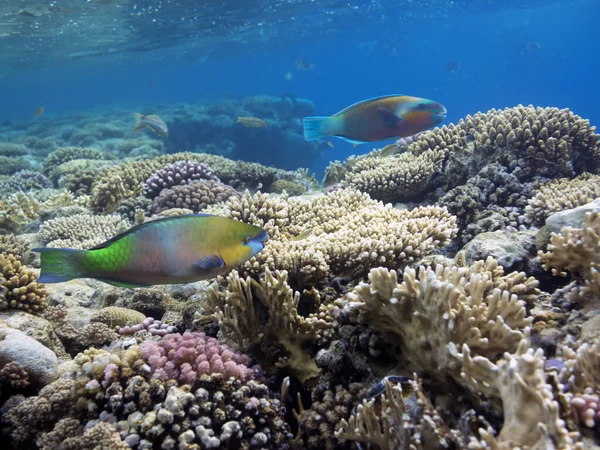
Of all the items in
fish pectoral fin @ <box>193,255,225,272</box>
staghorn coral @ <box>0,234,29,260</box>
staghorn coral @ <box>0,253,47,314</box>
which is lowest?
staghorn coral @ <box>0,234,29,260</box>

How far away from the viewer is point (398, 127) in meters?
4.63

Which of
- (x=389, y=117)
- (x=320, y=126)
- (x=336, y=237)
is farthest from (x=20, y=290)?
(x=389, y=117)

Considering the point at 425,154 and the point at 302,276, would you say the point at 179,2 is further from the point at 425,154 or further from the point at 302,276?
the point at 302,276

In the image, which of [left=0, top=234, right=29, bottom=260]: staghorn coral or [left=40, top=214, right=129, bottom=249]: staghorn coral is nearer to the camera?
[left=0, top=234, right=29, bottom=260]: staghorn coral

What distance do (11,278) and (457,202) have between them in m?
5.62

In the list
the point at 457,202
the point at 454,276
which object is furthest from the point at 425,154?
the point at 454,276

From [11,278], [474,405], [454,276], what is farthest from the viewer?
[11,278]

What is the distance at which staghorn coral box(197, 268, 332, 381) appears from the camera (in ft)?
9.97

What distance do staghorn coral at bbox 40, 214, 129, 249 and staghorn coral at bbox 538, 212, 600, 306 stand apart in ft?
21.1

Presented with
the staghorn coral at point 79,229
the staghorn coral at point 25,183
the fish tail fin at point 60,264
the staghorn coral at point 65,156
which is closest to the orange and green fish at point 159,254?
the fish tail fin at point 60,264

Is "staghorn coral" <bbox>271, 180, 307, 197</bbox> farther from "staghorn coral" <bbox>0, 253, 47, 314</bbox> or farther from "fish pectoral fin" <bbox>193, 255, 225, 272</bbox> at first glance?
"fish pectoral fin" <bbox>193, 255, 225, 272</bbox>

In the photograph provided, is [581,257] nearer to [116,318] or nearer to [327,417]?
[327,417]

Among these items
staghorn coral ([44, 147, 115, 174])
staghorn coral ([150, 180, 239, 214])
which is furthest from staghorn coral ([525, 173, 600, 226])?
staghorn coral ([44, 147, 115, 174])

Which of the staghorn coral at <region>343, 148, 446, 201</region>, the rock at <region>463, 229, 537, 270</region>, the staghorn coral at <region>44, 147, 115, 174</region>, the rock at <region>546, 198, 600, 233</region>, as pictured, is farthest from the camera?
the staghorn coral at <region>44, 147, 115, 174</region>
